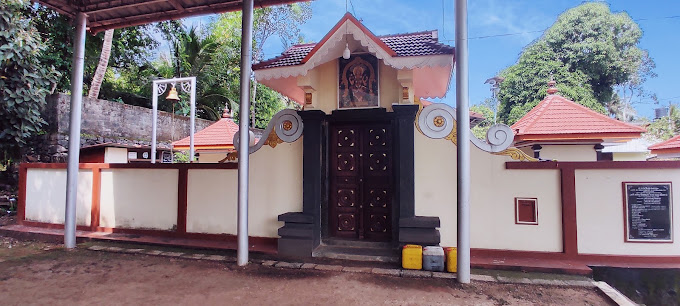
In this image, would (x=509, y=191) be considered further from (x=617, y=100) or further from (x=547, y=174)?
(x=617, y=100)

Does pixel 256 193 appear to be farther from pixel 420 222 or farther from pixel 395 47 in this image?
pixel 395 47

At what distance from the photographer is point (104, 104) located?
10.2 m

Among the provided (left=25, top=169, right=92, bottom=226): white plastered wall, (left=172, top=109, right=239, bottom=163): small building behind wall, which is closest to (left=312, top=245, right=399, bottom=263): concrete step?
(left=25, top=169, right=92, bottom=226): white plastered wall

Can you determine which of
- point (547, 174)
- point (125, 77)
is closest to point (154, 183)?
point (547, 174)

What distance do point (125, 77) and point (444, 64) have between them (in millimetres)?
16499

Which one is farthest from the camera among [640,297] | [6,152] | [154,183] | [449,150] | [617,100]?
[617,100]

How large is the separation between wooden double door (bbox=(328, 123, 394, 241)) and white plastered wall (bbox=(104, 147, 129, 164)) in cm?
648

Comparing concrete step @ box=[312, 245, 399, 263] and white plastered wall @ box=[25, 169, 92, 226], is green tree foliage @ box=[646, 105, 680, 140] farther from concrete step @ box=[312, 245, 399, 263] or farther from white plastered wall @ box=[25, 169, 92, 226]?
white plastered wall @ box=[25, 169, 92, 226]

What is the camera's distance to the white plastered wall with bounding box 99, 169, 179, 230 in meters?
5.95

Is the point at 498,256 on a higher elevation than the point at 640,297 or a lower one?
higher

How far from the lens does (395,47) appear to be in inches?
190

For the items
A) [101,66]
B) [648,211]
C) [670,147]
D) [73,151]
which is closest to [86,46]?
[101,66]

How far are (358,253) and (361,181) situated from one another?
109cm

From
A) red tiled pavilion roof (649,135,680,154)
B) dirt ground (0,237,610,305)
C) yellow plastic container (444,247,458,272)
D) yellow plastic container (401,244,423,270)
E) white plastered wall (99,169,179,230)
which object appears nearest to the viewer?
dirt ground (0,237,610,305)
